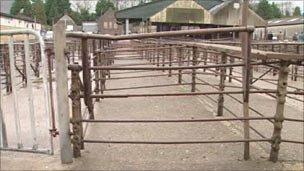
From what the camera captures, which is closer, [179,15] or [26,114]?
[26,114]

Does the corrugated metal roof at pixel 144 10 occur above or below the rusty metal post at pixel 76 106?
above

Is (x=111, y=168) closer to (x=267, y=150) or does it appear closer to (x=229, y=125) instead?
(x=267, y=150)

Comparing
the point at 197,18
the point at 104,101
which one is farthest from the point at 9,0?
the point at 104,101

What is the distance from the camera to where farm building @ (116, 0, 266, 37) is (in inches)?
2016

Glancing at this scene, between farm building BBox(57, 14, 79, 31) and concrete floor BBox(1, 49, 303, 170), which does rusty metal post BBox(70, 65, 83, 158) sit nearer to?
concrete floor BBox(1, 49, 303, 170)

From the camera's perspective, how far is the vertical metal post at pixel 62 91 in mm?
4652

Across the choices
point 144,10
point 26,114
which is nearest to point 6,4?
point 144,10

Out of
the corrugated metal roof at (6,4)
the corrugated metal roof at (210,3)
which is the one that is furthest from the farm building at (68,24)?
the corrugated metal roof at (6,4)

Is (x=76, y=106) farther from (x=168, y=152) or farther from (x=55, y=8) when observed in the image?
(x=55, y=8)

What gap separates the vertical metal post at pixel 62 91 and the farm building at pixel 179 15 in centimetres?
4431

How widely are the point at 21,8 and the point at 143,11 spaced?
4506cm

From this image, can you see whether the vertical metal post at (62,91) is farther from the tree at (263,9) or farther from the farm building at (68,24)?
the tree at (263,9)

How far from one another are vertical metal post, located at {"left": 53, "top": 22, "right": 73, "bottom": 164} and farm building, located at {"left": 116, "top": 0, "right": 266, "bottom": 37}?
44.3 meters

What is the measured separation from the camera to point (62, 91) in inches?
187
